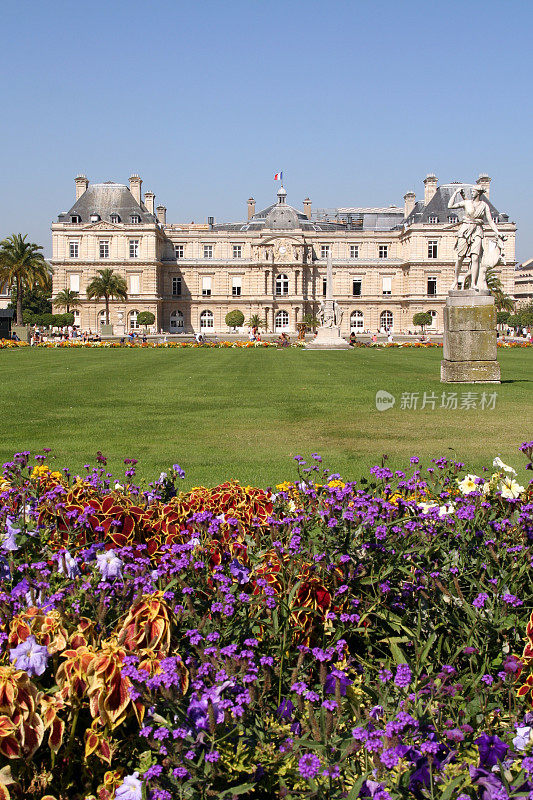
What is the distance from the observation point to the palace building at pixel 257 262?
8212 centimetres

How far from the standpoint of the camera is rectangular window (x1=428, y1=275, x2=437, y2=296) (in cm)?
8656

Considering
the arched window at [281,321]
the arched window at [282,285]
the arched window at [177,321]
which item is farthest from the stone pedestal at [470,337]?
the arched window at [177,321]

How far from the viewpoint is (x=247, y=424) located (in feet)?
39.8

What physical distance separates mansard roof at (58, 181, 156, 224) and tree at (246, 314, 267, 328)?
1642cm

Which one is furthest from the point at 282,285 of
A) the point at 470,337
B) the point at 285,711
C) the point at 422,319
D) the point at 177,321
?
the point at 285,711

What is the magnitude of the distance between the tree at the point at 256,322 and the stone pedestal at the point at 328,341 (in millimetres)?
31884

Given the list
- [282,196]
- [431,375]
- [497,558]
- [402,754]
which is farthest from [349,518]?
[282,196]

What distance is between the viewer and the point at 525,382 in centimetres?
Result: 1947

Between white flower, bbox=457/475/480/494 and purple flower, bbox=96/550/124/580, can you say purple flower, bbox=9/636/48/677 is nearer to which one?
purple flower, bbox=96/550/124/580

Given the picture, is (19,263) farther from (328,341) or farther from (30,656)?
(30,656)

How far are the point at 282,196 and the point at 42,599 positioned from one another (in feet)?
303

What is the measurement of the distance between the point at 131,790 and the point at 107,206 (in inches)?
3417

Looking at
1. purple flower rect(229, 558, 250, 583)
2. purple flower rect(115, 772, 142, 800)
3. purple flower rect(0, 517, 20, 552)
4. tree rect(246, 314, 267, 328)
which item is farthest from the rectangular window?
purple flower rect(115, 772, 142, 800)

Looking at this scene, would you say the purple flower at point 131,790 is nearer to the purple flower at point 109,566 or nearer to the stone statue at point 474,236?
the purple flower at point 109,566
